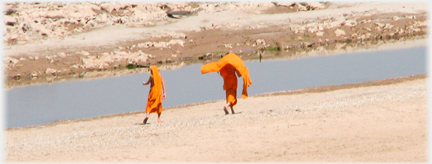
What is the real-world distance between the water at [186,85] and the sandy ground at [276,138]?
6.24 m

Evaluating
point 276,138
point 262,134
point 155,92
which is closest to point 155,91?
point 155,92

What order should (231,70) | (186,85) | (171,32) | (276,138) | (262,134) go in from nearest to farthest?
(276,138)
(262,134)
(231,70)
(186,85)
(171,32)

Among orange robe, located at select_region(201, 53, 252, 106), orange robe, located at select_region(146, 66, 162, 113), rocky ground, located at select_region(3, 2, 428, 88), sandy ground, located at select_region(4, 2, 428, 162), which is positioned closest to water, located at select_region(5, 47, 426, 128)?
rocky ground, located at select_region(3, 2, 428, 88)

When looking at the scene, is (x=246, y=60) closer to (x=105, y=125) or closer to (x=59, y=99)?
(x=59, y=99)

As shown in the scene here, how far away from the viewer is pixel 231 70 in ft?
46.0

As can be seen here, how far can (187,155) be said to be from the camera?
10547 millimetres

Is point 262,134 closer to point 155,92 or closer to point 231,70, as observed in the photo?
point 231,70

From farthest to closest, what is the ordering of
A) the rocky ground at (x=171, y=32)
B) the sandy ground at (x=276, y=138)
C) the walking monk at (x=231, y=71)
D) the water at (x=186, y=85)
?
1. the rocky ground at (x=171, y=32)
2. the water at (x=186, y=85)
3. the walking monk at (x=231, y=71)
4. the sandy ground at (x=276, y=138)

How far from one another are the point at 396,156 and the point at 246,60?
16.9 m

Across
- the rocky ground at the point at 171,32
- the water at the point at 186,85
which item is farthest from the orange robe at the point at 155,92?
the rocky ground at the point at 171,32

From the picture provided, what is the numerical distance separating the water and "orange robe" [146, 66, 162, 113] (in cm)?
463

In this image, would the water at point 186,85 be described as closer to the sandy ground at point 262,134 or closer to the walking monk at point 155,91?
the sandy ground at point 262,134

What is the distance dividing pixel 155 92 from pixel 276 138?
11.7 feet

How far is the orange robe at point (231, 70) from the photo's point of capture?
13852 millimetres
